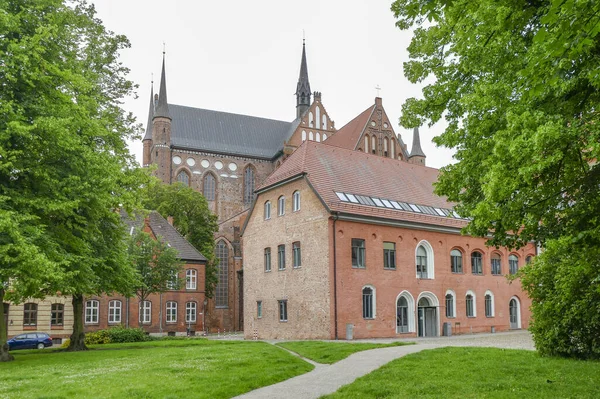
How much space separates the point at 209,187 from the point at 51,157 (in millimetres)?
49256

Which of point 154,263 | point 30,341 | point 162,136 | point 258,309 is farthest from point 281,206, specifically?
point 162,136

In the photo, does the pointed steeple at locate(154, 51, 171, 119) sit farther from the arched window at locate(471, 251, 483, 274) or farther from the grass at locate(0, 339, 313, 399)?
the grass at locate(0, 339, 313, 399)

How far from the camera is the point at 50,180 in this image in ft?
57.5

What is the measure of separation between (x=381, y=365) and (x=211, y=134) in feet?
190

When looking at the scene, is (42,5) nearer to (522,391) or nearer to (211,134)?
(522,391)

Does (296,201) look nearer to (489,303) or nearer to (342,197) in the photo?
(342,197)

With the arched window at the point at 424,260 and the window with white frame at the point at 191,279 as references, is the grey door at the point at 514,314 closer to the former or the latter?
the arched window at the point at 424,260

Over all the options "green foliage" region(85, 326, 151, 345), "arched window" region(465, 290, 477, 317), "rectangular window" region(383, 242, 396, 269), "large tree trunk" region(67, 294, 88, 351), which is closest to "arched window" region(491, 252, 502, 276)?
"arched window" region(465, 290, 477, 317)

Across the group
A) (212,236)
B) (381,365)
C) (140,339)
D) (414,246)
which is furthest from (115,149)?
(212,236)

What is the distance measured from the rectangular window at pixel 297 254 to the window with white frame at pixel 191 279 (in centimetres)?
1526

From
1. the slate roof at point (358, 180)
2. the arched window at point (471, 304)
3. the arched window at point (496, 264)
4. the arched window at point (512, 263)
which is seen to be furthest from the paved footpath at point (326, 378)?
the arched window at point (512, 263)

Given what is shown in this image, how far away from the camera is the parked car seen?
32.3 metres

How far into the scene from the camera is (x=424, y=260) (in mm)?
33594

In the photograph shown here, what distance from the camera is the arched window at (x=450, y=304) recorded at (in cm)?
3416
